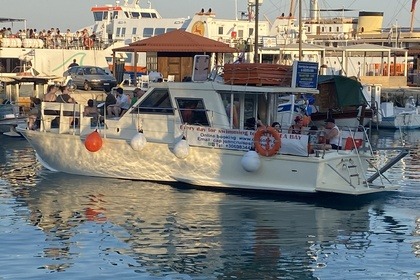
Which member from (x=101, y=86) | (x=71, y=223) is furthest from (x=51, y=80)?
(x=71, y=223)

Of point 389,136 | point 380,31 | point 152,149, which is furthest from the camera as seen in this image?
point 380,31

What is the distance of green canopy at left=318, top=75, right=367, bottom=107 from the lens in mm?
30109

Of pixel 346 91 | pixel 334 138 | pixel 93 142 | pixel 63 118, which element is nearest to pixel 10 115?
pixel 63 118

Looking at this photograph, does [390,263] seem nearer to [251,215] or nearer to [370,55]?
[251,215]

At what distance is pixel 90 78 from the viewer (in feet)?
138

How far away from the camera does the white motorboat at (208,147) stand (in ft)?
63.4

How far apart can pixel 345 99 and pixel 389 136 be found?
7935 millimetres

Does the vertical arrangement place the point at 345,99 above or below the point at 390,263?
above

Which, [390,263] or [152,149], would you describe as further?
[152,149]

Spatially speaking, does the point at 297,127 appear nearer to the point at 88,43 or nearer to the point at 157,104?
the point at 157,104

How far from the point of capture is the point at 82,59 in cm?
5022

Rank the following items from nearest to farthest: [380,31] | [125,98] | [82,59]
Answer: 1. [125,98]
2. [82,59]
3. [380,31]

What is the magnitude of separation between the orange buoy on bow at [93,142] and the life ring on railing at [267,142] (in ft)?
13.1

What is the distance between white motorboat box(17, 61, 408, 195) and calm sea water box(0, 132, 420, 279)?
16.2 inches
